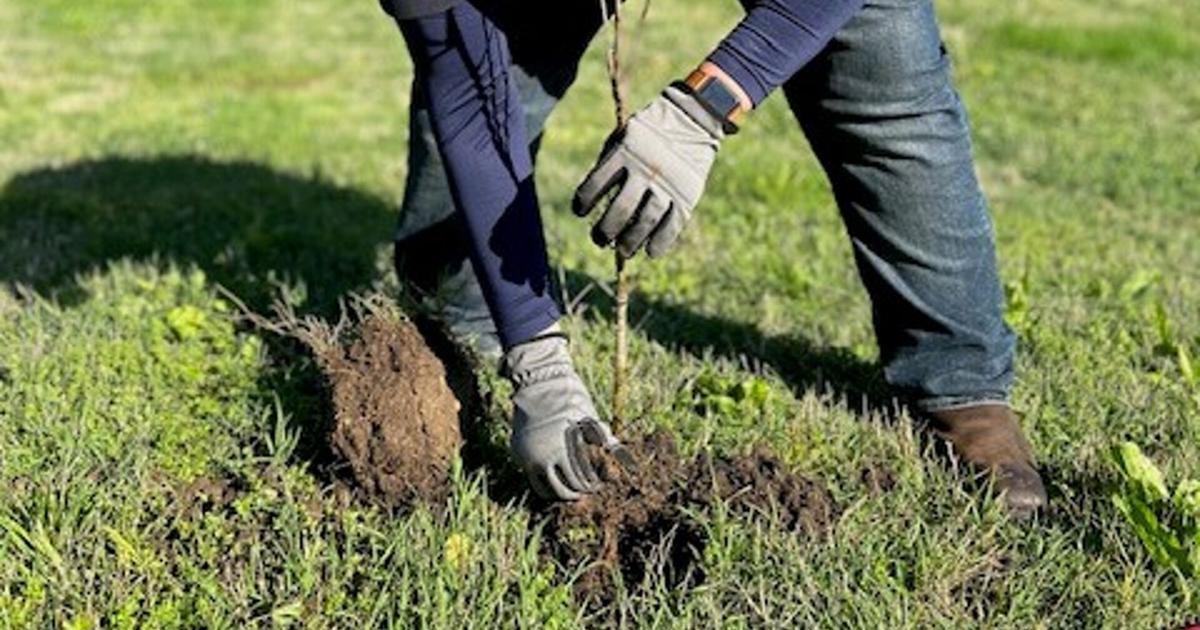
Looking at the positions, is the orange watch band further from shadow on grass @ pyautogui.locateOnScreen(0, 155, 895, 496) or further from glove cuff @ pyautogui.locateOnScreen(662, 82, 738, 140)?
shadow on grass @ pyautogui.locateOnScreen(0, 155, 895, 496)

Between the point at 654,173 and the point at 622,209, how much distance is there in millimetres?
77

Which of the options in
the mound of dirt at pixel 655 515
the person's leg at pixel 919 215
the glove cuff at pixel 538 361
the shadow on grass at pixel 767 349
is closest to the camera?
the mound of dirt at pixel 655 515

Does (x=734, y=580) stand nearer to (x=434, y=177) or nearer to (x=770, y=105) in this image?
(x=434, y=177)

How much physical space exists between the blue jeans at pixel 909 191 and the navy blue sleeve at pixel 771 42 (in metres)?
0.44

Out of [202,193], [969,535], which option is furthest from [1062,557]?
[202,193]

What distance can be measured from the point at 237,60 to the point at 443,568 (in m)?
7.15

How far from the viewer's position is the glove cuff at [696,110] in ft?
8.39

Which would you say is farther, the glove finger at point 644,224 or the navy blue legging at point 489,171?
the navy blue legging at point 489,171

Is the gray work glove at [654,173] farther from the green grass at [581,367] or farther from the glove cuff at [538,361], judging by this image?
the green grass at [581,367]

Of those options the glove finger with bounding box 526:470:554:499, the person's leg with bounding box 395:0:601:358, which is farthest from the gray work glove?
the person's leg with bounding box 395:0:601:358

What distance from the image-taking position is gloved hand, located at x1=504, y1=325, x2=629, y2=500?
271cm

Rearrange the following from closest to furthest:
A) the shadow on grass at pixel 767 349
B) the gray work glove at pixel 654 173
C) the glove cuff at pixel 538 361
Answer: the gray work glove at pixel 654 173 → the glove cuff at pixel 538 361 → the shadow on grass at pixel 767 349

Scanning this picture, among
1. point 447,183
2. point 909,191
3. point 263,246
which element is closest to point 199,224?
point 263,246

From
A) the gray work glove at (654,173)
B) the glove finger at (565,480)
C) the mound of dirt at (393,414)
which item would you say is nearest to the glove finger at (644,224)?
the gray work glove at (654,173)
